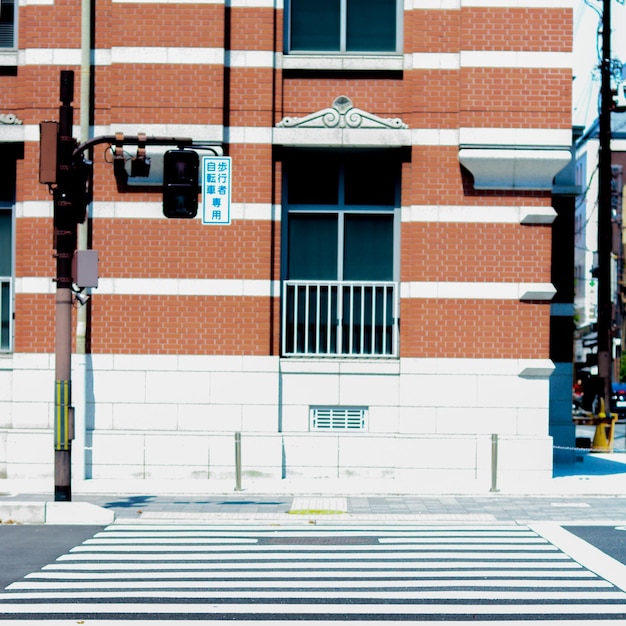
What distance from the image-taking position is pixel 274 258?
19609 mm

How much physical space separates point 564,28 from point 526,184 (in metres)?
2.60

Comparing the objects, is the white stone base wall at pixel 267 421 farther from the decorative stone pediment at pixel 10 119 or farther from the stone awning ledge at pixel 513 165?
the decorative stone pediment at pixel 10 119

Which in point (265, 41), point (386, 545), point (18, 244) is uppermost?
point (265, 41)

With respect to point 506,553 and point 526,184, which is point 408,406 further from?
point 506,553

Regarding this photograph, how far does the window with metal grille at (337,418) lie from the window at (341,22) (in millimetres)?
6042

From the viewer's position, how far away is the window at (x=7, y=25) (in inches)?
794

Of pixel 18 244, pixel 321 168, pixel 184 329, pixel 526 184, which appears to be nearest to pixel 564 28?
pixel 526 184

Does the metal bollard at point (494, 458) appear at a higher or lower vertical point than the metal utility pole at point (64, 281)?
lower

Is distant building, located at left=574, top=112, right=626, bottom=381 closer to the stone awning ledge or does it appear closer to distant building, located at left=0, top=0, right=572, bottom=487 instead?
the stone awning ledge

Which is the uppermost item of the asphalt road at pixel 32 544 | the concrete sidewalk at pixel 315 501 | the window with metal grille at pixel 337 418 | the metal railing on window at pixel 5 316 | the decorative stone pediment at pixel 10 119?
the decorative stone pediment at pixel 10 119

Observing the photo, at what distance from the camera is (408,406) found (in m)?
19.3

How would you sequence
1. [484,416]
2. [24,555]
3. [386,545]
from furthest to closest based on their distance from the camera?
[484,416] < [386,545] < [24,555]

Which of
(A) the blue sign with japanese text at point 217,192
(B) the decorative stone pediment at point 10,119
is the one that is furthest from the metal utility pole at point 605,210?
(B) the decorative stone pediment at point 10,119

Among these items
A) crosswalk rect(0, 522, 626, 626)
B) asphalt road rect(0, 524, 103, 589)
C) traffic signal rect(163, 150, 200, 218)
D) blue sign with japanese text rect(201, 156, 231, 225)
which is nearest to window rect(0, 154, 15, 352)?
blue sign with japanese text rect(201, 156, 231, 225)
